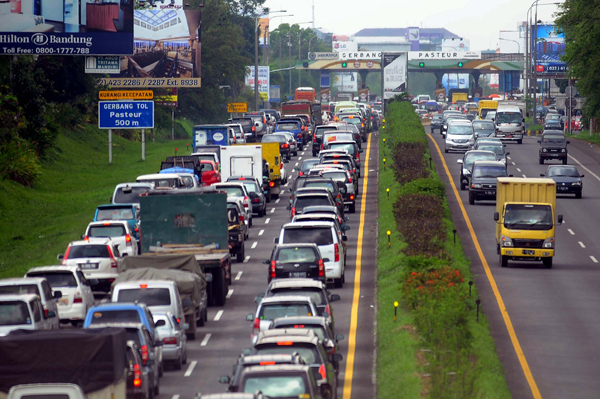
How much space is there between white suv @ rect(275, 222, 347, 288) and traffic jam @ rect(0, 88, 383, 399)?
0.03 metres

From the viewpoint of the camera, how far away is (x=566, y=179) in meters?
49.2

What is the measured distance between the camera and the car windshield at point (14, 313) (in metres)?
19.6

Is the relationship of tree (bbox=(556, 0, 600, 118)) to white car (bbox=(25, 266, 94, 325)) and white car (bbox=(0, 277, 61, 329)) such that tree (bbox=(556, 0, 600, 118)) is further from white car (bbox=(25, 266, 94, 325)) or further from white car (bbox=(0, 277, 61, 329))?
white car (bbox=(0, 277, 61, 329))

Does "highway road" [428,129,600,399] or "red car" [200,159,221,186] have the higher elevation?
"red car" [200,159,221,186]

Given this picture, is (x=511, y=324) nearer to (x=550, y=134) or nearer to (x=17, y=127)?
(x=17, y=127)

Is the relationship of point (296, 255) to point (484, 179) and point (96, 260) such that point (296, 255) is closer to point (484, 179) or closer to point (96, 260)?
point (96, 260)

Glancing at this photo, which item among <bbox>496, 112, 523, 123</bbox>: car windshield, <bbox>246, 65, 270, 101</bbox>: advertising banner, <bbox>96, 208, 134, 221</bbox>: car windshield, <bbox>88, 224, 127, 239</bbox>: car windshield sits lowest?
<bbox>88, 224, 127, 239</bbox>: car windshield

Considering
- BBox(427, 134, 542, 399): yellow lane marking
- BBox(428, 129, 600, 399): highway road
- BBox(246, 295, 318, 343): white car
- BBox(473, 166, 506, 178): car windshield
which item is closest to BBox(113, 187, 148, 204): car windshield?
BBox(428, 129, 600, 399): highway road

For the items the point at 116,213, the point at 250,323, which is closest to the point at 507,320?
the point at 250,323

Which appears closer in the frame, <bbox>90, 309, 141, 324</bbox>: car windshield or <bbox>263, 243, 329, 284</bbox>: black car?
<bbox>90, 309, 141, 324</bbox>: car windshield

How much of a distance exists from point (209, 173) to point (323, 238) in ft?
62.9

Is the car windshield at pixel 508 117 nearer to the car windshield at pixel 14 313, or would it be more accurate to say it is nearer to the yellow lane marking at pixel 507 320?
the yellow lane marking at pixel 507 320

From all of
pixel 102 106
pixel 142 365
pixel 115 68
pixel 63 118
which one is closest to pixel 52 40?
pixel 115 68

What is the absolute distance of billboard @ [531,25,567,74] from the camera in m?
120
